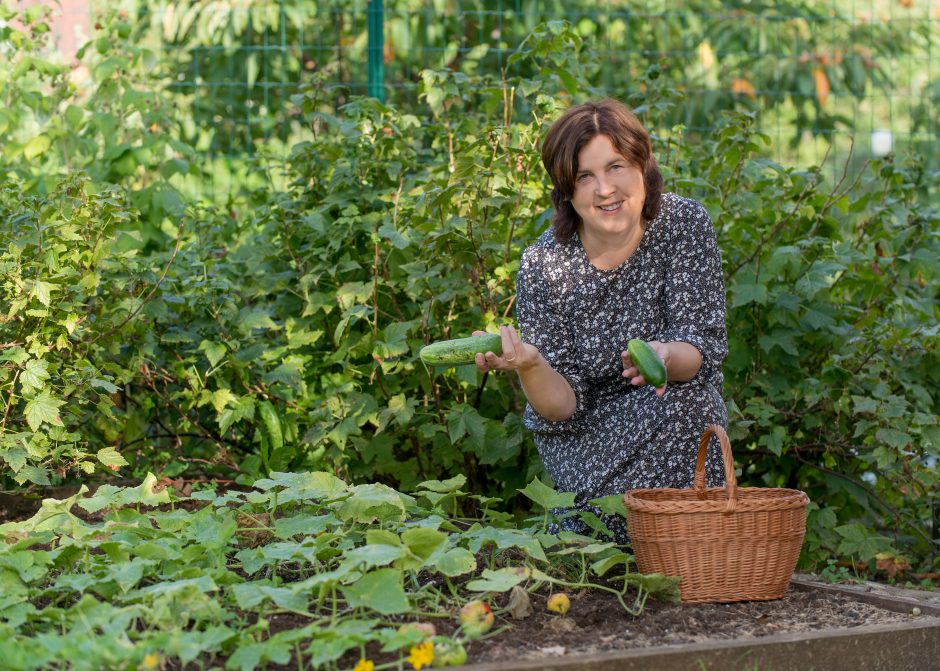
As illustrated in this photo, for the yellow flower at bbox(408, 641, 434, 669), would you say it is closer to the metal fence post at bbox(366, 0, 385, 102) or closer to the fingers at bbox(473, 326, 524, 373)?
the fingers at bbox(473, 326, 524, 373)

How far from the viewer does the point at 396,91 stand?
6219 mm

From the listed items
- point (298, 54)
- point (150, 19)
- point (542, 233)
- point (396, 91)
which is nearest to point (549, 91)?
point (542, 233)

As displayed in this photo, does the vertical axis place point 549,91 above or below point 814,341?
above

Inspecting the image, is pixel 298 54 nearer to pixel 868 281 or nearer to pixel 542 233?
pixel 542 233

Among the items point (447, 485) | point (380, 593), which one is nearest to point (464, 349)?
point (447, 485)

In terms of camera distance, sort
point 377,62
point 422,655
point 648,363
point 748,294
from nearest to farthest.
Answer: point 422,655
point 648,363
point 748,294
point 377,62

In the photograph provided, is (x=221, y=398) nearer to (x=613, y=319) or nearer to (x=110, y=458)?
(x=110, y=458)

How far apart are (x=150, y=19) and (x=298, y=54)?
1.37 meters

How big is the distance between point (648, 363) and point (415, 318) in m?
1.37

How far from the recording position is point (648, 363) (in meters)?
3.14

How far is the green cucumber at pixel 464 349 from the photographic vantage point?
334 cm

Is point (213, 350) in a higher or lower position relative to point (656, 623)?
higher

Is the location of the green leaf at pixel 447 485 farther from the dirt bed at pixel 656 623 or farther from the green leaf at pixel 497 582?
the green leaf at pixel 497 582

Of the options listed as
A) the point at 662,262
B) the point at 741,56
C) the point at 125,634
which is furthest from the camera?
the point at 741,56
